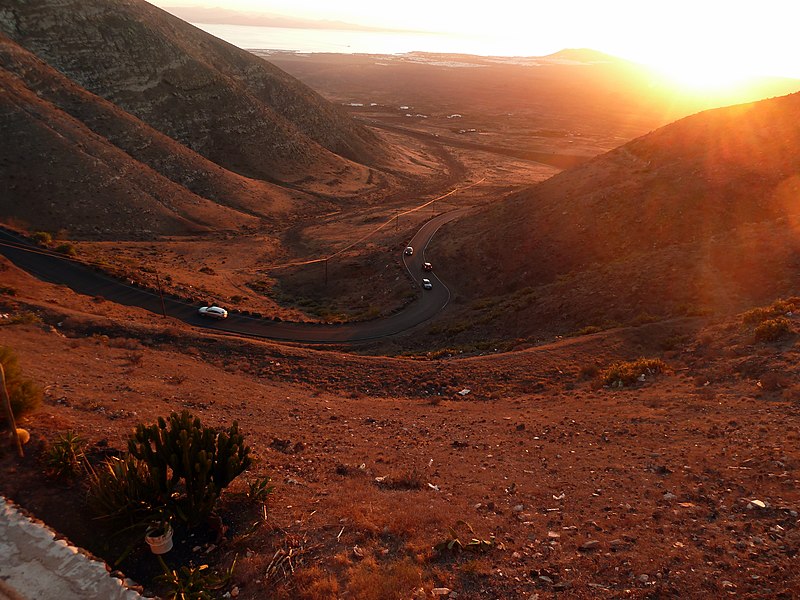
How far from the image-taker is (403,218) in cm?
7556

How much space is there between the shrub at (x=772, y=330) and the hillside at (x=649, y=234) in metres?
4.95

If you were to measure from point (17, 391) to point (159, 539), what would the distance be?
6.46 m

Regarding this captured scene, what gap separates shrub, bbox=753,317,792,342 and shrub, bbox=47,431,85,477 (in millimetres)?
23753

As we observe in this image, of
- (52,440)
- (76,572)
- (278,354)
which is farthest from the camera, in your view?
(278,354)

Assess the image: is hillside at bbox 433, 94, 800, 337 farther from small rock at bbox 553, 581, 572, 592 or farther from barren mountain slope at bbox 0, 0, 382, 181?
barren mountain slope at bbox 0, 0, 382, 181

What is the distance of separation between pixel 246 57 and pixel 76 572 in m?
127

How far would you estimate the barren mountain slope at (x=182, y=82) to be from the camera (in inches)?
3182

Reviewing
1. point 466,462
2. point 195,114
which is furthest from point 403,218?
point 466,462

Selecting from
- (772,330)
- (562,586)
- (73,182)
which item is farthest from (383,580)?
(73,182)

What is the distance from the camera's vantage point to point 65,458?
35.8ft

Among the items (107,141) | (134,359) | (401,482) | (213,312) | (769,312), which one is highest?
(107,141)

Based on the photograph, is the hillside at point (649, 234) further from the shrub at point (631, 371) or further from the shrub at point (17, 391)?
the shrub at point (17, 391)

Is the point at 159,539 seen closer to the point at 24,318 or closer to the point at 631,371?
the point at 631,371

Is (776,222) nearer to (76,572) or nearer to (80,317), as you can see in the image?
(76,572)
